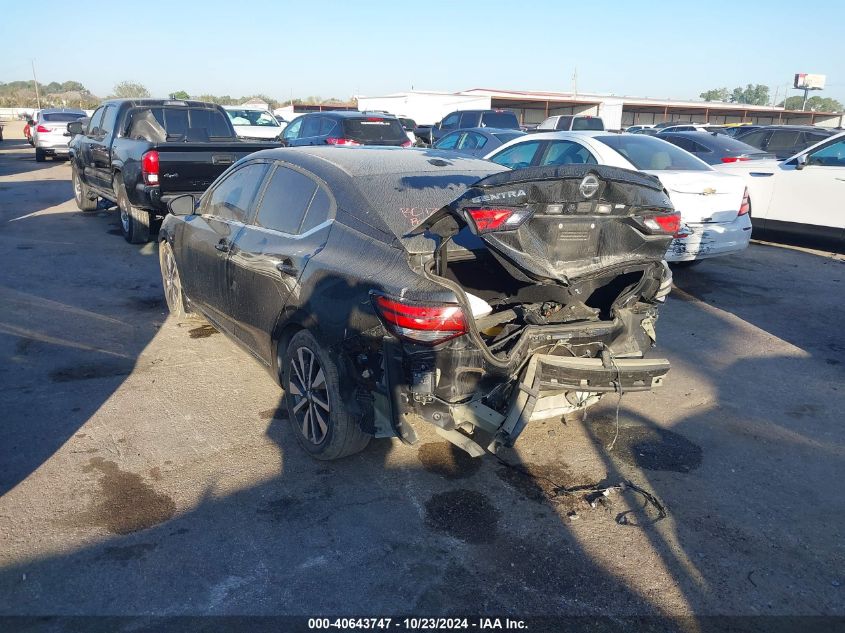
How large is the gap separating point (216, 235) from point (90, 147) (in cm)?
760

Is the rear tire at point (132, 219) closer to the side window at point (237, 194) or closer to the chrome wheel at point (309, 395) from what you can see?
the side window at point (237, 194)

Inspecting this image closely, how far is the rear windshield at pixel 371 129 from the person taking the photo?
14.0m

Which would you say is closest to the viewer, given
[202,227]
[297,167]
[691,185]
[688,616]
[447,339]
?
[688,616]

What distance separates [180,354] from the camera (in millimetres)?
5941

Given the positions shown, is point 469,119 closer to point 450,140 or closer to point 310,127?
point 310,127

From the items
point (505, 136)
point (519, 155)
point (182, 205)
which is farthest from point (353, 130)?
point (182, 205)

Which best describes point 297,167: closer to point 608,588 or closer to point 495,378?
point 495,378

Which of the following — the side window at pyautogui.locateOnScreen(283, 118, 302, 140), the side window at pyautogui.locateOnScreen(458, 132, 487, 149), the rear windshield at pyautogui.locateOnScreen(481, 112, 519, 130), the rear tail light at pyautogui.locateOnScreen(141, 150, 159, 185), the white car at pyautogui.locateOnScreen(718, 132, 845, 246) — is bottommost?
the white car at pyautogui.locateOnScreen(718, 132, 845, 246)

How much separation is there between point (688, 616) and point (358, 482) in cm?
187

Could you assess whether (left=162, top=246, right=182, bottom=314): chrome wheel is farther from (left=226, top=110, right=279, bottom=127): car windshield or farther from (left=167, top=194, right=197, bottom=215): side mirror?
(left=226, top=110, right=279, bottom=127): car windshield

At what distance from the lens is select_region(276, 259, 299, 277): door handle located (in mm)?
4160

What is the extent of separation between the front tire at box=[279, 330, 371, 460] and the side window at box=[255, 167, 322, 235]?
81 centimetres

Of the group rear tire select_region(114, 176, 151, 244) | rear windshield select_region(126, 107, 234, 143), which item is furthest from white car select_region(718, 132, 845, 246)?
rear tire select_region(114, 176, 151, 244)

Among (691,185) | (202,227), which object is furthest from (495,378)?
(691,185)
